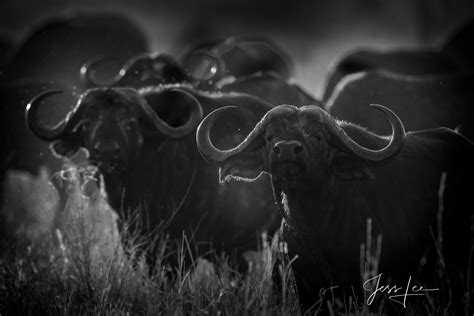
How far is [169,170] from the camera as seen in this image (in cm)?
568

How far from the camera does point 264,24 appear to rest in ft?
146

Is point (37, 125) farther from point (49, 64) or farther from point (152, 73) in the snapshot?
point (49, 64)

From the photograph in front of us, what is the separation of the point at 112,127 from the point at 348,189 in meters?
1.99

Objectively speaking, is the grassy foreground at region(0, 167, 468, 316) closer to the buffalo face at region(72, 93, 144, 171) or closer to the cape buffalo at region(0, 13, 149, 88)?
the buffalo face at region(72, 93, 144, 171)

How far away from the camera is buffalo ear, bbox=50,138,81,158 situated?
5723mm

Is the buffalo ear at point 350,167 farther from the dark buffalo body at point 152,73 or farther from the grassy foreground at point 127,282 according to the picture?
the dark buffalo body at point 152,73

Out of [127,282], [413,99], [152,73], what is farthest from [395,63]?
[127,282]

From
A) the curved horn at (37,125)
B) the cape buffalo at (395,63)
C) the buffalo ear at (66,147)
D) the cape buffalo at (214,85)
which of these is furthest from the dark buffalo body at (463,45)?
the curved horn at (37,125)

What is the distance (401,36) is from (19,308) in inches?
1066

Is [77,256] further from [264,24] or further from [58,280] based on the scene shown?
[264,24]

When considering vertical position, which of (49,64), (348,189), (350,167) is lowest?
(348,189)
